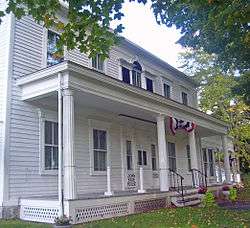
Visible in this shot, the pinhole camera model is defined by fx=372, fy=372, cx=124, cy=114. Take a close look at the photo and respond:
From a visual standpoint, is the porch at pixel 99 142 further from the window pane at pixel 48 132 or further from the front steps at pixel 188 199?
the front steps at pixel 188 199

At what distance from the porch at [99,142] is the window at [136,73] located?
2.35 metres

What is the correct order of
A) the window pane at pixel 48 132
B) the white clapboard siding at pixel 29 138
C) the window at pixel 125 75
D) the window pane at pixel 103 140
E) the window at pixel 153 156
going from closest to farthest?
1. the white clapboard siding at pixel 29 138
2. the window pane at pixel 48 132
3. the window pane at pixel 103 140
4. the window at pixel 125 75
5. the window at pixel 153 156

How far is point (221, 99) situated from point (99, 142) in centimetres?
2223

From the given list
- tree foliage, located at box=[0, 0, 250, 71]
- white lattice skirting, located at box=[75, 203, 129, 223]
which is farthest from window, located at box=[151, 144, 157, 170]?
tree foliage, located at box=[0, 0, 250, 71]

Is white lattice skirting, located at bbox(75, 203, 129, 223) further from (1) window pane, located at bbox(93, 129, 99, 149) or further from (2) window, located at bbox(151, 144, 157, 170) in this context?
(2) window, located at bbox(151, 144, 157, 170)

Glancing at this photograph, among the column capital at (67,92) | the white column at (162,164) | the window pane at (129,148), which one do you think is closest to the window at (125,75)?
the window pane at (129,148)

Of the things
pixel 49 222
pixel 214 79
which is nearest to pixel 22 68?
pixel 49 222

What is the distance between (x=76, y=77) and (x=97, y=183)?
219 inches

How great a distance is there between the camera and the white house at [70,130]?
11499 millimetres

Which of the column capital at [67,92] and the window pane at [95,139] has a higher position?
the column capital at [67,92]

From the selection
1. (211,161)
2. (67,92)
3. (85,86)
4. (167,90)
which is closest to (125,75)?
(167,90)

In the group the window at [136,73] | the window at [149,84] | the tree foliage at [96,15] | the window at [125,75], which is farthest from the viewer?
the window at [149,84]

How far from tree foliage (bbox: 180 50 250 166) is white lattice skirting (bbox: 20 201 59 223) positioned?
25707 millimetres

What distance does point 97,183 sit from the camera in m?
15.6
